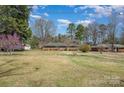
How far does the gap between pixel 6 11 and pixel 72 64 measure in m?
1.43

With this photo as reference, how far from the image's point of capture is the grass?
8.80m

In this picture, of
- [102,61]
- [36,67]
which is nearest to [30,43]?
[36,67]

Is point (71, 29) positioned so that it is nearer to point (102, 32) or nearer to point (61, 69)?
point (102, 32)

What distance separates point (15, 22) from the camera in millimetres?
9039

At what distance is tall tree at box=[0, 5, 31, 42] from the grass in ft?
1.13

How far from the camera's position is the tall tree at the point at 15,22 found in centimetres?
898

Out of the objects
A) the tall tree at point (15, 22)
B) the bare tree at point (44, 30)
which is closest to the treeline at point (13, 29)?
the tall tree at point (15, 22)

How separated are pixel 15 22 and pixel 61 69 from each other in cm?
112

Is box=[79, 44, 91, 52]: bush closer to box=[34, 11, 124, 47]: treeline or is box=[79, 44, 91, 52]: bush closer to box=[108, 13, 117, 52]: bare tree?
box=[34, 11, 124, 47]: treeline

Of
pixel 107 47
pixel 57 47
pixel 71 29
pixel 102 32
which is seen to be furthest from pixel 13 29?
pixel 107 47

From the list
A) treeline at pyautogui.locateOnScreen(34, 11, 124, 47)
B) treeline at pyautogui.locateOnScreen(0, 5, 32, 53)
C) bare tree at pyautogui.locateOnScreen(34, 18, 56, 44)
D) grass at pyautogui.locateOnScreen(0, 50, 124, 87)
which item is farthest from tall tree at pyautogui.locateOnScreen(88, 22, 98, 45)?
treeline at pyautogui.locateOnScreen(0, 5, 32, 53)
